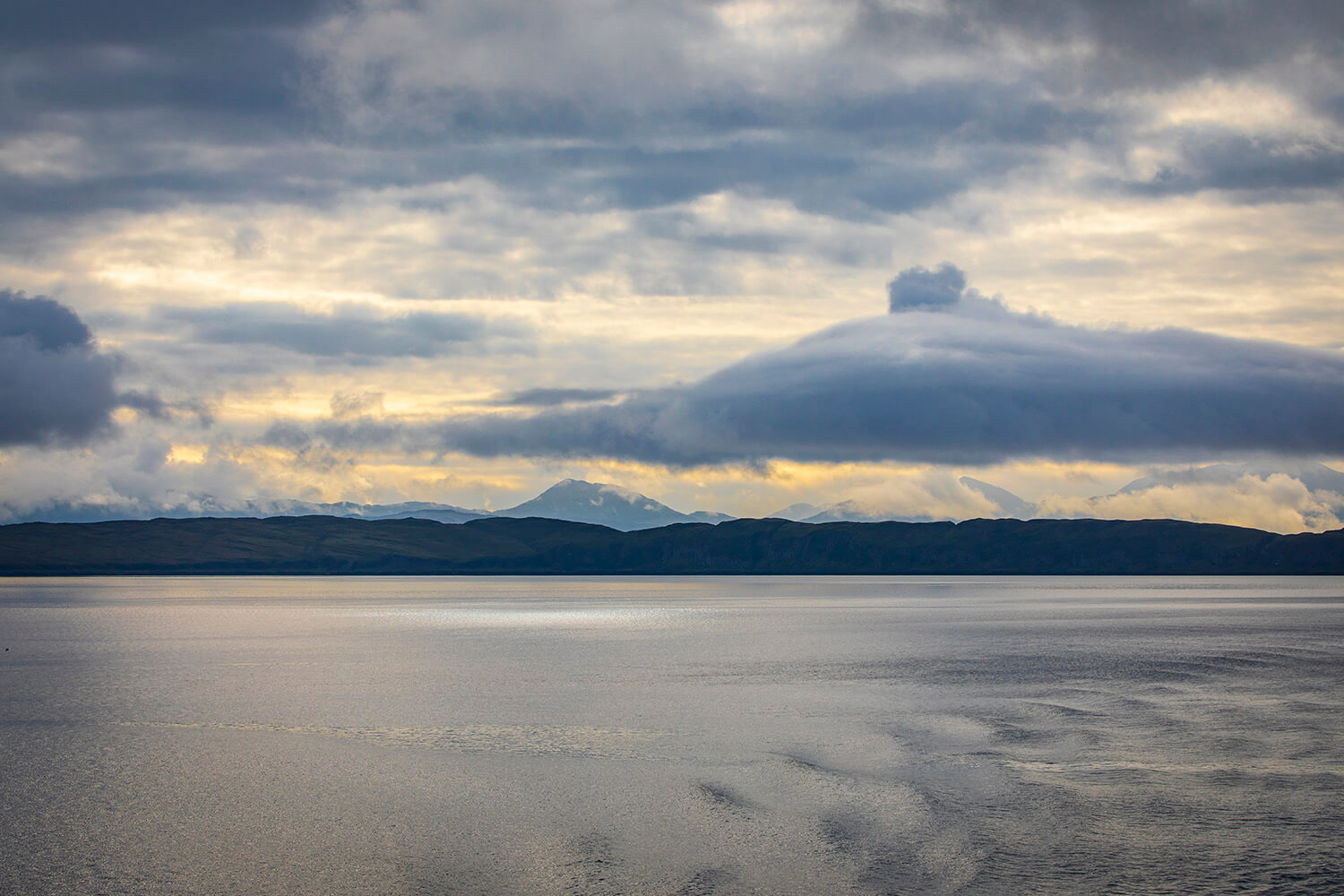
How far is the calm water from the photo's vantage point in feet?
64.7

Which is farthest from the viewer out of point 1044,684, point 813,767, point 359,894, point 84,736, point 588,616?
point 588,616

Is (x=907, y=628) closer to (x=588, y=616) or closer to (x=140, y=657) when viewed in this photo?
(x=588, y=616)

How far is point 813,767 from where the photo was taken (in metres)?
29.1

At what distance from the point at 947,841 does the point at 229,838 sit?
48.0 ft

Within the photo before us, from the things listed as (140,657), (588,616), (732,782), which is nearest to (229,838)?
(732,782)

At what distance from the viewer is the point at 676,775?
92.3 feet

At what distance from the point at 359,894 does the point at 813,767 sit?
1414cm

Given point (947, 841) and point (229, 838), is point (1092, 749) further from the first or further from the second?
point (229, 838)

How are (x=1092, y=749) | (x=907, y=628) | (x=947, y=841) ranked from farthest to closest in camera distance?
(x=907, y=628), (x=1092, y=749), (x=947, y=841)

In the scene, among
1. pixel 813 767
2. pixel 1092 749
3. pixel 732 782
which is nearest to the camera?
pixel 732 782

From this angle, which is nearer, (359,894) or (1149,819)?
(359,894)

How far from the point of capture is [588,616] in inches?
4909

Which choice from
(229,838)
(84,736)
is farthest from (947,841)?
(84,736)

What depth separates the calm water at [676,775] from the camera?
1972cm
